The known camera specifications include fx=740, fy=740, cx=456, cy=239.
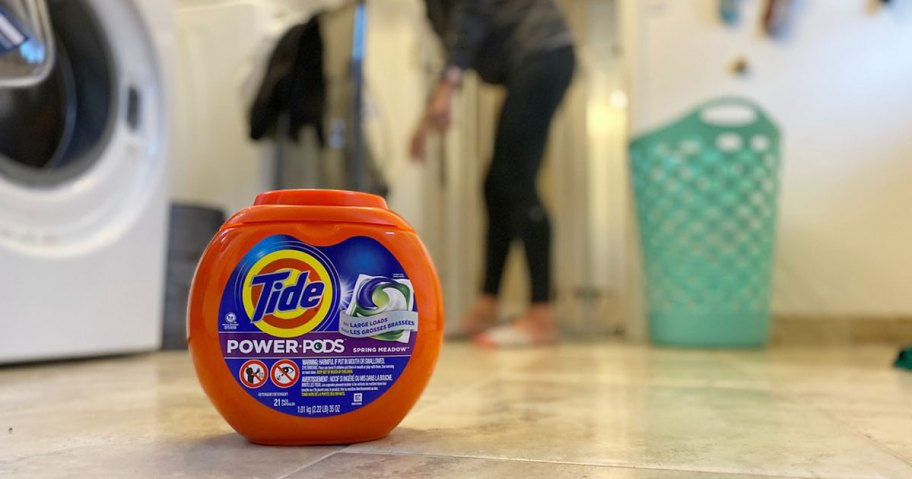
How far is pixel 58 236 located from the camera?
3.79 feet

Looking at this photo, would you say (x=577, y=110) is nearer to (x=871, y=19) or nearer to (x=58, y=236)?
(x=871, y=19)

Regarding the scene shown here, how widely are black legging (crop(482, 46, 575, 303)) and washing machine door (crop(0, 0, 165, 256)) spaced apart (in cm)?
80

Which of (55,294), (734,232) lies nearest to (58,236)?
(55,294)

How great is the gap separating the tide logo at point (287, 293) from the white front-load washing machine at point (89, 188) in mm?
746


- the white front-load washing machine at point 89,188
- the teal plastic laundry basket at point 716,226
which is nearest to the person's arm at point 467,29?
the teal plastic laundry basket at point 716,226

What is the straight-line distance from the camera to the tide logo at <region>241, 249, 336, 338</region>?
524 millimetres

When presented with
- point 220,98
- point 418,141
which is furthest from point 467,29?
point 220,98

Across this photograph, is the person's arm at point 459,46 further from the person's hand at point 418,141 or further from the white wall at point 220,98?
the white wall at point 220,98

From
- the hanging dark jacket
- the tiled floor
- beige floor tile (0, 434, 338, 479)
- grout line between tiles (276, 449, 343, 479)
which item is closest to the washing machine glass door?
the tiled floor

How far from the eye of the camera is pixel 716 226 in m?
1.78

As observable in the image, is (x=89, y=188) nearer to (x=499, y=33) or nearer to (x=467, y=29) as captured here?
(x=467, y=29)

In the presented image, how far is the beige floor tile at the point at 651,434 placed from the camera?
1.67ft

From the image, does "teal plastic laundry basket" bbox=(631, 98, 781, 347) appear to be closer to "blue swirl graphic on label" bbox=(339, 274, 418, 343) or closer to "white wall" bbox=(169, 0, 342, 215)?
"white wall" bbox=(169, 0, 342, 215)

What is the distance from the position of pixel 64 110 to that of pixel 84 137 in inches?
2.1
